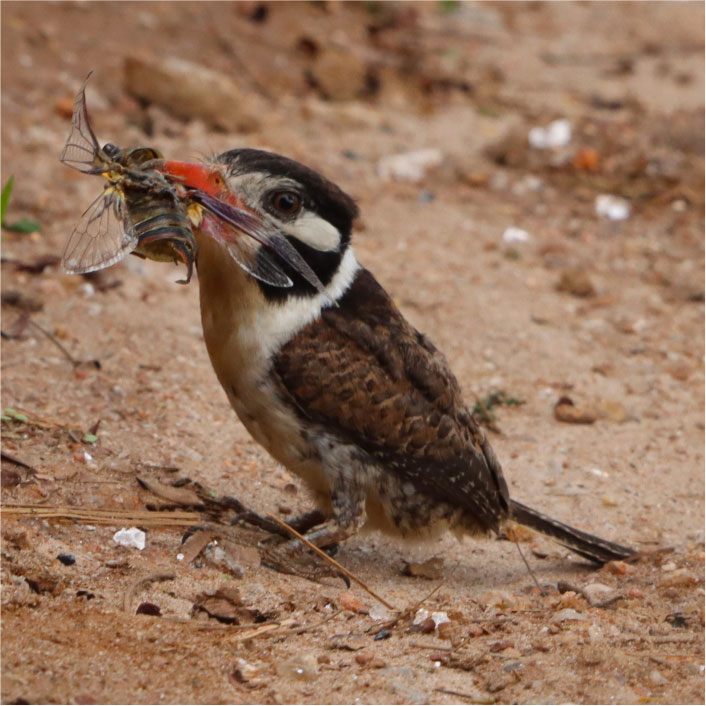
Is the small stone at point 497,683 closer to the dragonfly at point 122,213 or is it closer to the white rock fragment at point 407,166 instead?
the dragonfly at point 122,213

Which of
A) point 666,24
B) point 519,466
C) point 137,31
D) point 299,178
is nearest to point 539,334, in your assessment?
point 519,466

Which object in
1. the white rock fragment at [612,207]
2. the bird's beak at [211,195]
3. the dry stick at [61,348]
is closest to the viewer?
the bird's beak at [211,195]

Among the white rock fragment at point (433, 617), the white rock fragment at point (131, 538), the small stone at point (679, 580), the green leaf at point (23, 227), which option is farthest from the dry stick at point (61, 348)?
the small stone at point (679, 580)

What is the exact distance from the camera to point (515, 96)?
10922mm

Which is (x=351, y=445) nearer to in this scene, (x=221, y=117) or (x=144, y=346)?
(x=144, y=346)

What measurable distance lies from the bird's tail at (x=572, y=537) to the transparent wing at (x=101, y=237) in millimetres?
2181

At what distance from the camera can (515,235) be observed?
8.49 meters

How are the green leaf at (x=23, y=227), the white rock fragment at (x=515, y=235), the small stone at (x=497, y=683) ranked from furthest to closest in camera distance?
the white rock fragment at (x=515, y=235), the green leaf at (x=23, y=227), the small stone at (x=497, y=683)

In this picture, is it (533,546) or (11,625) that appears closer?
(11,625)

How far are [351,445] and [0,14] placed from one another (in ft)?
20.4

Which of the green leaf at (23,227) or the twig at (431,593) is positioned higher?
the green leaf at (23,227)

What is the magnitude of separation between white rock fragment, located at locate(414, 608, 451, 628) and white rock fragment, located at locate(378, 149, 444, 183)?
5.28 meters

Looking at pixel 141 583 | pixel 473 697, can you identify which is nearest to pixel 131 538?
pixel 141 583

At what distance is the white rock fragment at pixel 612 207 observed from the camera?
8992 millimetres
